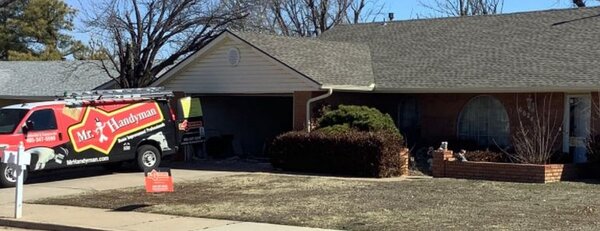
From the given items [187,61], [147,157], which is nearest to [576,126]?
[147,157]

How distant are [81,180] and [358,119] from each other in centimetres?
725

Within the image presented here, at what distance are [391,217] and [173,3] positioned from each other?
64.5 feet

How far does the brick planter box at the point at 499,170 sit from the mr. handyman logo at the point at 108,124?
298 inches

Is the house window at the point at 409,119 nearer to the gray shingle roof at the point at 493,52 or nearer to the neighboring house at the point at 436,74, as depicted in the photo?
the neighboring house at the point at 436,74

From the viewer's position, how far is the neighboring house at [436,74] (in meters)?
21.0

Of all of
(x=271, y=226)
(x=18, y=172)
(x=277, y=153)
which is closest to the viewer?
(x=271, y=226)

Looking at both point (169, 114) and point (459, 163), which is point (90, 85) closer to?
point (169, 114)

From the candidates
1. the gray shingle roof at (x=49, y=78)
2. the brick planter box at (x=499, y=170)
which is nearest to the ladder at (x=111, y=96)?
the brick planter box at (x=499, y=170)

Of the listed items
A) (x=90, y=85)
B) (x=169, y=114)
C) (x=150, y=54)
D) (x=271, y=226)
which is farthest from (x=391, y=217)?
(x=90, y=85)

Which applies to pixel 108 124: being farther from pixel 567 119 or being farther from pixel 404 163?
pixel 567 119

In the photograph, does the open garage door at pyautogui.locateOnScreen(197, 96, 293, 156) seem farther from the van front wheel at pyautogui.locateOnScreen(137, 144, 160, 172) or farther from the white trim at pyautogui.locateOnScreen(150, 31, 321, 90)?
the van front wheel at pyautogui.locateOnScreen(137, 144, 160, 172)

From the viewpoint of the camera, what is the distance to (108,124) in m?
20.2

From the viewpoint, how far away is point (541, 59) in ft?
72.1

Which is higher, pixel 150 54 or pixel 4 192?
pixel 150 54
